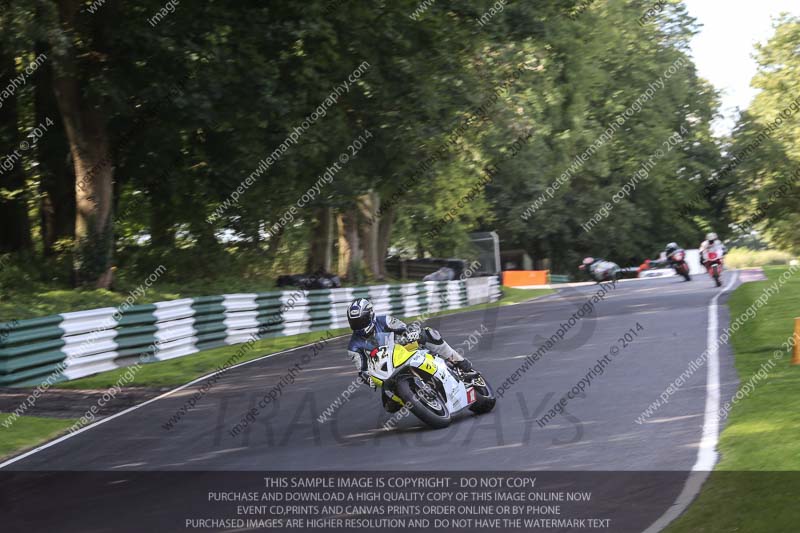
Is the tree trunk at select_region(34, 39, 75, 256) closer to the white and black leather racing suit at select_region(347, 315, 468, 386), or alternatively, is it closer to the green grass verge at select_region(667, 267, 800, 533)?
the white and black leather racing suit at select_region(347, 315, 468, 386)

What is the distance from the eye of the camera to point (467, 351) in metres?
17.0

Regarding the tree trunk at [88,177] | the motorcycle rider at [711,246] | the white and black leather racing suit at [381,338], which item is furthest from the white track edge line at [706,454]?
the motorcycle rider at [711,246]

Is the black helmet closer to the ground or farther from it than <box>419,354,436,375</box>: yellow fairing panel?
farther from it

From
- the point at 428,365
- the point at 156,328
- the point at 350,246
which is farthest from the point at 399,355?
the point at 350,246

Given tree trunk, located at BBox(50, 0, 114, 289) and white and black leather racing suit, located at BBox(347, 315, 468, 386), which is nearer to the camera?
white and black leather racing suit, located at BBox(347, 315, 468, 386)

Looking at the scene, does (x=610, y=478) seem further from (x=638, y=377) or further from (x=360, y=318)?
(x=638, y=377)

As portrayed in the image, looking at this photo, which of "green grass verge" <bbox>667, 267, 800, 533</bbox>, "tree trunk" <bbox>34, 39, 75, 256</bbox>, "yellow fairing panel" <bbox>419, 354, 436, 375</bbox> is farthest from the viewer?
"tree trunk" <bbox>34, 39, 75, 256</bbox>

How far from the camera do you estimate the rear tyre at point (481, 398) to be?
1070cm

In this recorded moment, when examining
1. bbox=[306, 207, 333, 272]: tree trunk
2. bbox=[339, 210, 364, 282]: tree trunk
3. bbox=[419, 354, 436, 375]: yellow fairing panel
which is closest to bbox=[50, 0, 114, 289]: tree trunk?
bbox=[306, 207, 333, 272]: tree trunk

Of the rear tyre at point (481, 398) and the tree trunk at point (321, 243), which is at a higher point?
the tree trunk at point (321, 243)

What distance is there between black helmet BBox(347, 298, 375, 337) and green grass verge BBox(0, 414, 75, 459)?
164 inches

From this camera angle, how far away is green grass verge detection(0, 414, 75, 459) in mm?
11195

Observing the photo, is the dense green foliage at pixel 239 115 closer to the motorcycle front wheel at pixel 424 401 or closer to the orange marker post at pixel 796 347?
the motorcycle front wheel at pixel 424 401

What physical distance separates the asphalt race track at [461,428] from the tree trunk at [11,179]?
38.8ft
